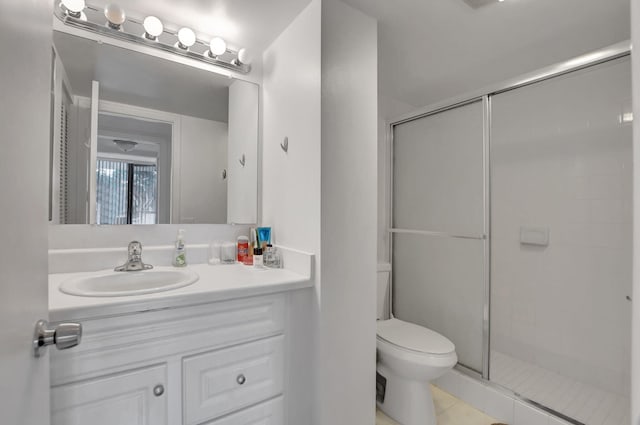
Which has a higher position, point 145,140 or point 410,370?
point 145,140

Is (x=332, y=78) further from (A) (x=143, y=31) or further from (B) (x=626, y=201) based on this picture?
(B) (x=626, y=201)

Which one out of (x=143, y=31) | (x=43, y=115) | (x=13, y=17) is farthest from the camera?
(x=143, y=31)

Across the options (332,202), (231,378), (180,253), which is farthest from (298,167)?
(231,378)

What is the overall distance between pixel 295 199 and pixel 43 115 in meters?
0.99

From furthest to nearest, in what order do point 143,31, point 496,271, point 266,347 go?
1. point 496,271
2. point 143,31
3. point 266,347

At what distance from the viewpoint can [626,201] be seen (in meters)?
1.70

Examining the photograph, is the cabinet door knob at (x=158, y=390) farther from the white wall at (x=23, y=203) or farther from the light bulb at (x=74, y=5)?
the light bulb at (x=74, y=5)

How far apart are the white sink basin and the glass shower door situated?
1.62 meters

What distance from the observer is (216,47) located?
1.55 m

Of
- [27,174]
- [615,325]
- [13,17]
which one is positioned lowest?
[615,325]

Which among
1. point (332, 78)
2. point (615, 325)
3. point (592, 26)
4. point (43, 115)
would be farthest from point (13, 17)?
point (615, 325)

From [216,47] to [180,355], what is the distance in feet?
4.95

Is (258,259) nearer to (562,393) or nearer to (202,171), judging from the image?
(202,171)

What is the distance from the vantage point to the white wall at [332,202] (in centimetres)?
127
